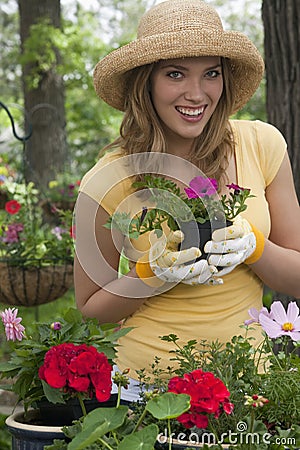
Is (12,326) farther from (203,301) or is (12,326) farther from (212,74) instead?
(212,74)

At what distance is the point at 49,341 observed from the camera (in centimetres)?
138

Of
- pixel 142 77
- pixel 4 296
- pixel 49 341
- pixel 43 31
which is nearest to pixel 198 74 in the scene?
pixel 142 77

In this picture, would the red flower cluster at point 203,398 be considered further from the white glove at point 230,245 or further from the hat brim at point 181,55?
the hat brim at point 181,55

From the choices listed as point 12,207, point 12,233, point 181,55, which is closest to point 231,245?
point 181,55

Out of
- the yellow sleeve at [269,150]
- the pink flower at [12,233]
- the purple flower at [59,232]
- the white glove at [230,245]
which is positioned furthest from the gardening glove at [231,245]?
the pink flower at [12,233]

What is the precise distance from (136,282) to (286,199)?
1.50 feet

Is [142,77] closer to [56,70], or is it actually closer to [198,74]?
[198,74]

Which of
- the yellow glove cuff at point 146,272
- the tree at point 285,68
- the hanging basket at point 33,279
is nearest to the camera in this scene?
the yellow glove cuff at point 146,272

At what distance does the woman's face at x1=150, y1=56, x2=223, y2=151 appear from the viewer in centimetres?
183

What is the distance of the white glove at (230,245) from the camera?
A: 1574mm

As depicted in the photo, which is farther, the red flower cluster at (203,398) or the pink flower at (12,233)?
the pink flower at (12,233)

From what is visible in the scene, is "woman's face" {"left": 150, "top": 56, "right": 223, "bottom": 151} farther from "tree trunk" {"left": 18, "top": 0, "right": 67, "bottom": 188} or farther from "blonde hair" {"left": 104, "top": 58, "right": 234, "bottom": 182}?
"tree trunk" {"left": 18, "top": 0, "right": 67, "bottom": 188}

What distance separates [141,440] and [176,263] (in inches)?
20.3

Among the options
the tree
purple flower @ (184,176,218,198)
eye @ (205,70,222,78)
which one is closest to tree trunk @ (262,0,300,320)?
the tree
